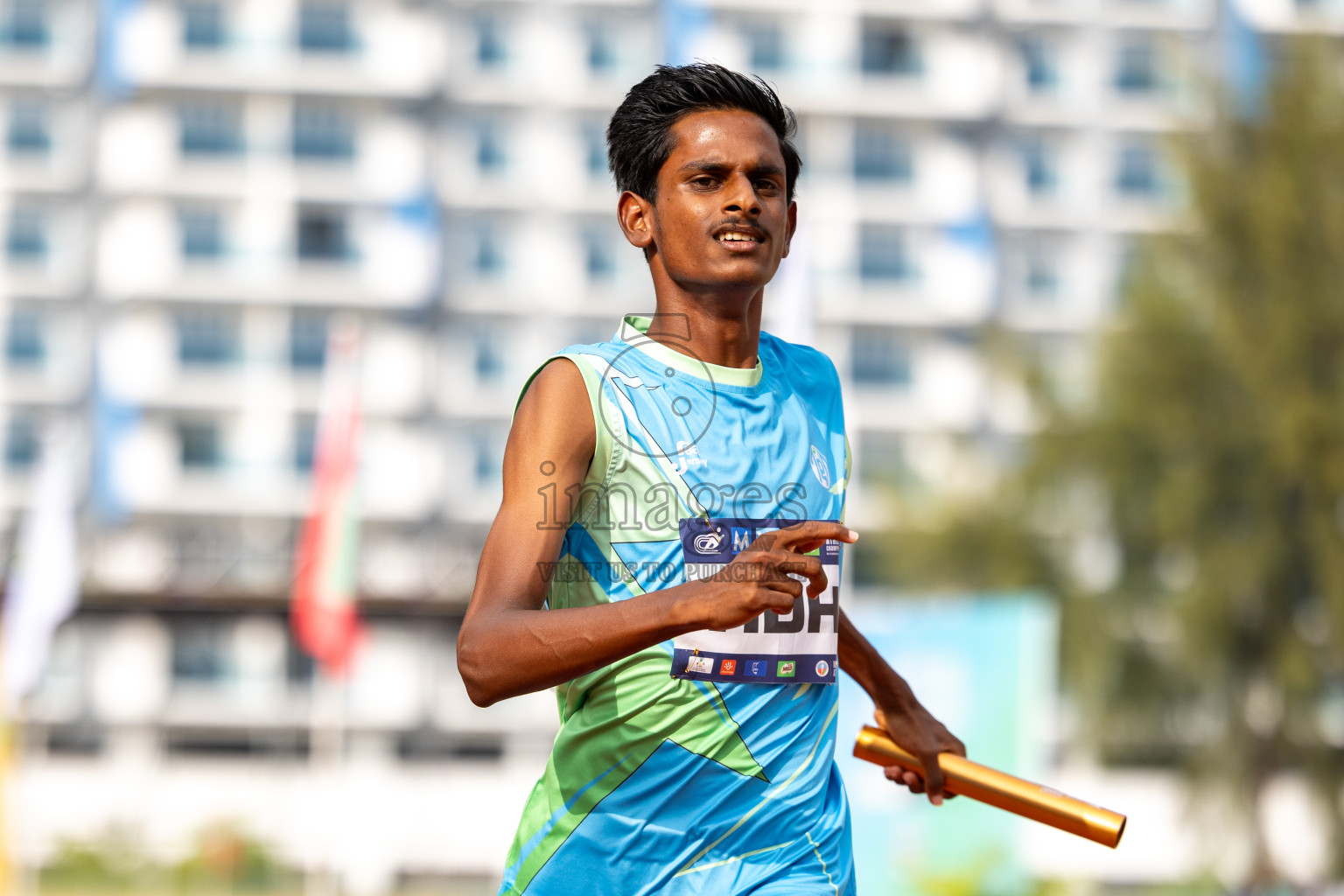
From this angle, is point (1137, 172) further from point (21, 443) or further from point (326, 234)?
point (21, 443)

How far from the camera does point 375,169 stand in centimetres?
5250

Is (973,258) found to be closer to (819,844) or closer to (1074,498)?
(1074,498)

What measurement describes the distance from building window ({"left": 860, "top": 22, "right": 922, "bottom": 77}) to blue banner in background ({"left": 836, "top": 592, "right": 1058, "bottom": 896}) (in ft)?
164

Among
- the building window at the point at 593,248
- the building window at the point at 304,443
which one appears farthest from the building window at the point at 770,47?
the building window at the point at 304,443

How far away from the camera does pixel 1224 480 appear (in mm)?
21172

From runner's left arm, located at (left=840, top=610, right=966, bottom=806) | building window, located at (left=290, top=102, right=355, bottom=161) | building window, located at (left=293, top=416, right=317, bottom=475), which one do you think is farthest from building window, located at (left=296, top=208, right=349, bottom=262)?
runner's left arm, located at (left=840, top=610, right=966, bottom=806)

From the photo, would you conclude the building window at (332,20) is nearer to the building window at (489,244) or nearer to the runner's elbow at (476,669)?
the building window at (489,244)

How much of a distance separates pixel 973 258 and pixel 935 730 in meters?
54.0

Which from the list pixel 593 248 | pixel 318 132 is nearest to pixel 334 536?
pixel 593 248

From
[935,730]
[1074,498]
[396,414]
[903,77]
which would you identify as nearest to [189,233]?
[396,414]

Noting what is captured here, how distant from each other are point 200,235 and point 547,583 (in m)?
52.0

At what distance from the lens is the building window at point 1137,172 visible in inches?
2216

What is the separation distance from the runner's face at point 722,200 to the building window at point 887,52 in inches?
2183

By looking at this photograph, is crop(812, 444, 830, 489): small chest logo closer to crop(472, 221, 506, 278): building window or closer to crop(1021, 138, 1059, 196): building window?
crop(472, 221, 506, 278): building window
